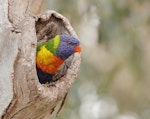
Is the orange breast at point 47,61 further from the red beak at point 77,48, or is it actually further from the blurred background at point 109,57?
the blurred background at point 109,57

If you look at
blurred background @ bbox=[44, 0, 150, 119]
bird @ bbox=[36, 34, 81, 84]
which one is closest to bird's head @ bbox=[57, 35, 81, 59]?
bird @ bbox=[36, 34, 81, 84]

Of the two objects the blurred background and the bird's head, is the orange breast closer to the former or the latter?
the bird's head

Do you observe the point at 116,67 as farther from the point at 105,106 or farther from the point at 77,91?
the point at 77,91

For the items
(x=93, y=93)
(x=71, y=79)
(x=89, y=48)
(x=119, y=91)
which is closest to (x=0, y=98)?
(x=71, y=79)

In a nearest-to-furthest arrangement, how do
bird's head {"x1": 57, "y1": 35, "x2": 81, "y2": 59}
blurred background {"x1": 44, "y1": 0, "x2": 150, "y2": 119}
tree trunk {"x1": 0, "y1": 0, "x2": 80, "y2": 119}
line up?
tree trunk {"x1": 0, "y1": 0, "x2": 80, "y2": 119} → bird's head {"x1": 57, "y1": 35, "x2": 81, "y2": 59} → blurred background {"x1": 44, "y1": 0, "x2": 150, "y2": 119}

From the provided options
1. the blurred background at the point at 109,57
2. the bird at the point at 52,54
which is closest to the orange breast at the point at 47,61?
the bird at the point at 52,54

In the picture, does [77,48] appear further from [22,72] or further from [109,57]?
[109,57]
